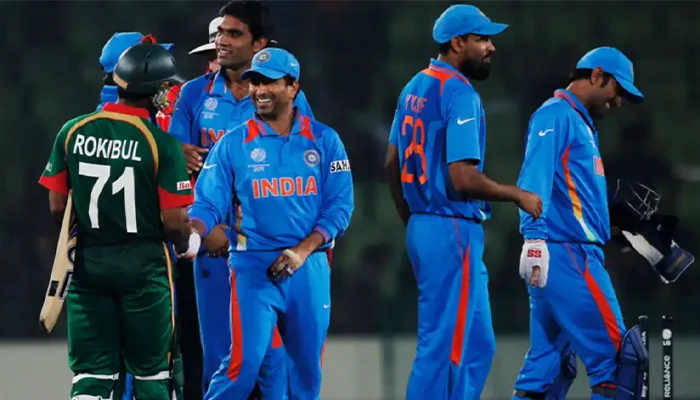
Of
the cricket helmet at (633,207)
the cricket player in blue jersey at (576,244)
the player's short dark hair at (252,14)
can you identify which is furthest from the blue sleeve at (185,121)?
the cricket helmet at (633,207)

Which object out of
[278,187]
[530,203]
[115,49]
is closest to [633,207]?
[530,203]

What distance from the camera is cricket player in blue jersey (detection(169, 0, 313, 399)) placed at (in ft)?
17.6

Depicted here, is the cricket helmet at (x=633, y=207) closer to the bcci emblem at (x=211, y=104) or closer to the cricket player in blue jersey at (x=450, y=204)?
the cricket player in blue jersey at (x=450, y=204)

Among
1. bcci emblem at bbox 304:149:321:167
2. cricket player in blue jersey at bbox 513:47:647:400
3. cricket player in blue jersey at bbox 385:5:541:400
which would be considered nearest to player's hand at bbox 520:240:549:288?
cricket player in blue jersey at bbox 513:47:647:400

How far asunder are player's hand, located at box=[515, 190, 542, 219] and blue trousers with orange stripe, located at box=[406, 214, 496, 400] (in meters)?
0.23

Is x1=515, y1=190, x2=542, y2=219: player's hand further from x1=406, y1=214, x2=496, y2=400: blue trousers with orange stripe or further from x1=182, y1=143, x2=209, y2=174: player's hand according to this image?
x1=182, y1=143, x2=209, y2=174: player's hand

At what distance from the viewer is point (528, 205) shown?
199 inches

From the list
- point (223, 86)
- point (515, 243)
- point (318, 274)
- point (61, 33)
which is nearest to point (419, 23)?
point (515, 243)

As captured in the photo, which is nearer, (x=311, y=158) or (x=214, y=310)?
(x=311, y=158)

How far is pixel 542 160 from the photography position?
17.4 feet

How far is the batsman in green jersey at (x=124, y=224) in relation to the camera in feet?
14.8

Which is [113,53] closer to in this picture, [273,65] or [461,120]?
[273,65]

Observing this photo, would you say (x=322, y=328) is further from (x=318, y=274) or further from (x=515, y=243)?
(x=515, y=243)

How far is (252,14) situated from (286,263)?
120cm
